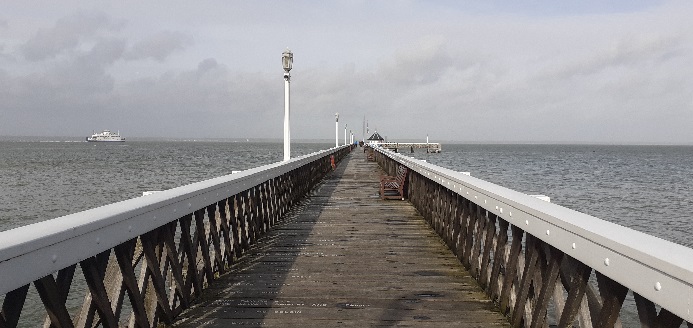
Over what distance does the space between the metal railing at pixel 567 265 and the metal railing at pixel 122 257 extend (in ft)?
8.39

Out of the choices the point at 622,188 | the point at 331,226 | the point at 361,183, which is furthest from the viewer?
the point at 622,188

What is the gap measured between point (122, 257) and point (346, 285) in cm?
261

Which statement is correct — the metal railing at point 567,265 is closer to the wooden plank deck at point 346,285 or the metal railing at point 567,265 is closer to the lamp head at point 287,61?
the wooden plank deck at point 346,285

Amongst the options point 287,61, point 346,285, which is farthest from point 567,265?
point 287,61

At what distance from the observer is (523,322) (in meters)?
4.42

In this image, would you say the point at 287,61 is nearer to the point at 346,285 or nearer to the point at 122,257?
the point at 346,285

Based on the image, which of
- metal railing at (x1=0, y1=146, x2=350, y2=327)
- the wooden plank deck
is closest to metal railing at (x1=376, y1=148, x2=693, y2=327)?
the wooden plank deck

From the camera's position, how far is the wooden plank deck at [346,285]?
4.79m

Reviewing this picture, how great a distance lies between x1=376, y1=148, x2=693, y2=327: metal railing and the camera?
230cm

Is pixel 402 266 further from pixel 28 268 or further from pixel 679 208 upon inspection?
pixel 679 208

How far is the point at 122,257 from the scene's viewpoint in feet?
12.3

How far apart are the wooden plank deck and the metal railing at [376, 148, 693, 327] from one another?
15.0 inches

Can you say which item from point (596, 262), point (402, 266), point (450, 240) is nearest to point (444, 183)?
point (450, 240)

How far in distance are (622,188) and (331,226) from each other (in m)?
41.4
